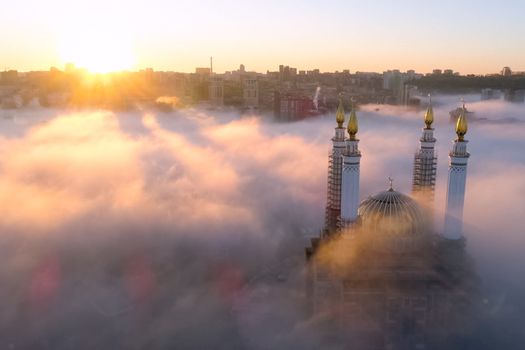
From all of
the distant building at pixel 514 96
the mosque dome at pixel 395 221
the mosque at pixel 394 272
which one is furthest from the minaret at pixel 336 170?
the distant building at pixel 514 96

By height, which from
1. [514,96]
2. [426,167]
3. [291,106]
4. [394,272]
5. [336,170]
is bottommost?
[394,272]

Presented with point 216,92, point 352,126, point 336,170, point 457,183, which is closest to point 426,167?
point 457,183

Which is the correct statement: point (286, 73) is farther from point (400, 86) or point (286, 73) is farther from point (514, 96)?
point (514, 96)

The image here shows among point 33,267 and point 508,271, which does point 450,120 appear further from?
point 33,267

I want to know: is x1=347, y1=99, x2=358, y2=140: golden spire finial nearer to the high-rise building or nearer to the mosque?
the mosque

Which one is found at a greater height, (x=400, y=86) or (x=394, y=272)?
(x=400, y=86)

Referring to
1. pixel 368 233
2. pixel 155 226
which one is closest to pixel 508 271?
pixel 368 233

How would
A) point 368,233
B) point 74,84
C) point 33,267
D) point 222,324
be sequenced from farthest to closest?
point 74,84, point 33,267, point 222,324, point 368,233
